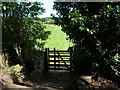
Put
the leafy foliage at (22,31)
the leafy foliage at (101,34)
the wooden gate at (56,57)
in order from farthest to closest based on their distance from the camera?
the wooden gate at (56,57) < the leafy foliage at (22,31) < the leafy foliage at (101,34)

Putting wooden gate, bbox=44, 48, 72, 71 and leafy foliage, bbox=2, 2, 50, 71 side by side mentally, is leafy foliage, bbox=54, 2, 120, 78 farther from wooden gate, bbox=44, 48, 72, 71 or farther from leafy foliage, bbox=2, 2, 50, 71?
wooden gate, bbox=44, 48, 72, 71

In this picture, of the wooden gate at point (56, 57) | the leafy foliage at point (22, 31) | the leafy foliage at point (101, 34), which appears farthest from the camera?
the wooden gate at point (56, 57)

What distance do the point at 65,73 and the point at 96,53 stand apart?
12.4ft

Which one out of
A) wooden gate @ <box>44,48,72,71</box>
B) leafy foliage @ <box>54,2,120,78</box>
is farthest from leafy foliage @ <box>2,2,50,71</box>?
leafy foliage @ <box>54,2,120,78</box>

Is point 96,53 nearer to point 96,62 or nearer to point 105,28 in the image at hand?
point 96,62

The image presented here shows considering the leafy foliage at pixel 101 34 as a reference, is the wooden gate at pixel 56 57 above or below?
below

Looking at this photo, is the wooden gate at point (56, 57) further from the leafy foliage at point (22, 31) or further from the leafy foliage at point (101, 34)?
the leafy foliage at point (101, 34)

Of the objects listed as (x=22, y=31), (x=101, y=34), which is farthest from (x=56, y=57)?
(x=101, y=34)

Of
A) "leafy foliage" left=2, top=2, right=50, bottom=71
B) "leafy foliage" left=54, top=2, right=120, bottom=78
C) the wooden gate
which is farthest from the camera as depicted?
the wooden gate

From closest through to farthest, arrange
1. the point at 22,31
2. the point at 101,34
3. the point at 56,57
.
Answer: the point at 101,34 < the point at 22,31 < the point at 56,57

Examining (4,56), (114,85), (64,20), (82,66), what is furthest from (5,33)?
(114,85)

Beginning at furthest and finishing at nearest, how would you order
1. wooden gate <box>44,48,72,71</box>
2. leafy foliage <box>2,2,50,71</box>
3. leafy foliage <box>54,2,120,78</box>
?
wooden gate <box>44,48,72,71</box>, leafy foliage <box>2,2,50,71</box>, leafy foliage <box>54,2,120,78</box>

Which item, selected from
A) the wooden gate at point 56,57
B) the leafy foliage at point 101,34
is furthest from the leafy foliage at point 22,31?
the leafy foliage at point 101,34

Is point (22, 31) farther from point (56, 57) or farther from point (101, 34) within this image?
point (101, 34)
